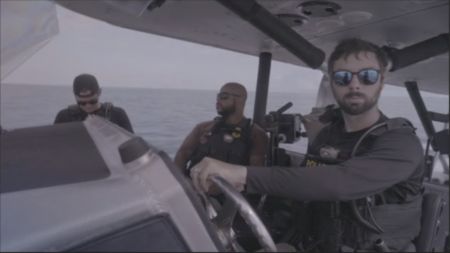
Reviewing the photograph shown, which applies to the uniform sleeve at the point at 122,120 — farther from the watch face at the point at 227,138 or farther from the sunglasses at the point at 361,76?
the sunglasses at the point at 361,76

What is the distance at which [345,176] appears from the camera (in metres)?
1.11

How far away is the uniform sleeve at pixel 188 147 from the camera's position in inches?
128

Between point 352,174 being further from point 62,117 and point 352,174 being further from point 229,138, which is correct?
point 62,117

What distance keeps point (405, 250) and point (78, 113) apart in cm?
221

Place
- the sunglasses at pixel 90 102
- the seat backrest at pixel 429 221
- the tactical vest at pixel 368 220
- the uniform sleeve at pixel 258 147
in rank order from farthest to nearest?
1. the uniform sleeve at pixel 258 147
2. the sunglasses at pixel 90 102
3. the seat backrest at pixel 429 221
4. the tactical vest at pixel 368 220

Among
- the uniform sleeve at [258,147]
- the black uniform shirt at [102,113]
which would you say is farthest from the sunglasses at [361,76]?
the black uniform shirt at [102,113]

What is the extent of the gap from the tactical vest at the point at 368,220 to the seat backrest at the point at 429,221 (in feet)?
0.55

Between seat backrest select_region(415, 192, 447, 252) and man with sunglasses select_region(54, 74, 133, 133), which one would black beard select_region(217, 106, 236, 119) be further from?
seat backrest select_region(415, 192, 447, 252)

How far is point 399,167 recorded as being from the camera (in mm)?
1222

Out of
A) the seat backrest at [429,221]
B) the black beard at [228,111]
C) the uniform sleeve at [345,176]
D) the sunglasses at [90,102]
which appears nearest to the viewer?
the uniform sleeve at [345,176]

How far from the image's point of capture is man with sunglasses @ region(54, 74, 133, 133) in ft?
9.09

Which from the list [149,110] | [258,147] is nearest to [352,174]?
[258,147]

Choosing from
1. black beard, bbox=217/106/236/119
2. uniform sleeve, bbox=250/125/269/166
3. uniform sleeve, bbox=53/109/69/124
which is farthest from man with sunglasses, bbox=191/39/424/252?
uniform sleeve, bbox=53/109/69/124

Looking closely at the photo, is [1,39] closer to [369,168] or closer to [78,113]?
[78,113]
